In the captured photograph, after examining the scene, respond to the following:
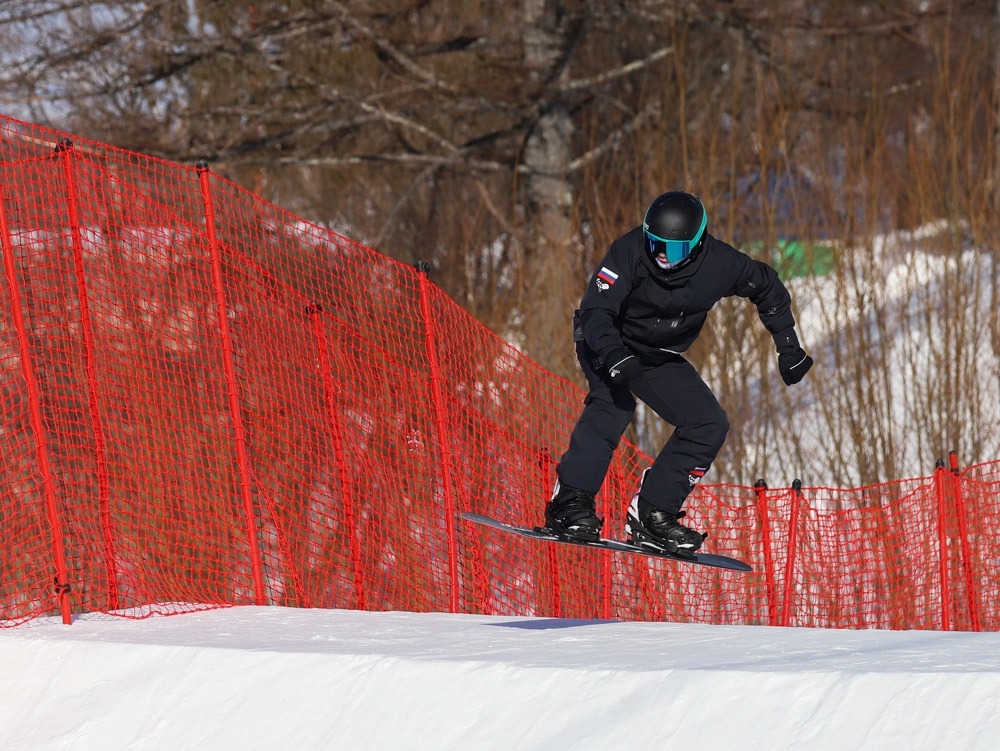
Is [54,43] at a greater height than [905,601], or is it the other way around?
[54,43]

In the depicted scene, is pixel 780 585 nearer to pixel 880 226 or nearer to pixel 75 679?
pixel 880 226

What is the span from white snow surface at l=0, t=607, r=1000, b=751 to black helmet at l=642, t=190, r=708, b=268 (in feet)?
5.49

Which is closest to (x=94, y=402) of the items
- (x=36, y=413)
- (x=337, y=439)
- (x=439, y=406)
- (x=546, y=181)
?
(x=36, y=413)

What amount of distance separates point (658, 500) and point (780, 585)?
842 centimetres

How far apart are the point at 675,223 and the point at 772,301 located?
770 mm

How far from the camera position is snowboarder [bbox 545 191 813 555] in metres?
6.02

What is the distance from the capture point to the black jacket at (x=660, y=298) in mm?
6023

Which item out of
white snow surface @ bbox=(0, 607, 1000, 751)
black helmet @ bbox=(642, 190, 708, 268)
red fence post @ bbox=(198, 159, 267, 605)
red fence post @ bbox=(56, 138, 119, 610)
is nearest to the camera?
white snow surface @ bbox=(0, 607, 1000, 751)

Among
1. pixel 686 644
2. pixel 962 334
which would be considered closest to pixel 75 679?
pixel 686 644

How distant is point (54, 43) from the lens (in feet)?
61.2

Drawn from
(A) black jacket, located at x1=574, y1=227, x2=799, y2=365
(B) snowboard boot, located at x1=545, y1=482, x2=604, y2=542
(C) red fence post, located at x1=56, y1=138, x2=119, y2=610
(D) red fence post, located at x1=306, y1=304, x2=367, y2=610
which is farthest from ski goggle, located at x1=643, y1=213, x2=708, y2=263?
(C) red fence post, located at x1=56, y1=138, x2=119, y2=610

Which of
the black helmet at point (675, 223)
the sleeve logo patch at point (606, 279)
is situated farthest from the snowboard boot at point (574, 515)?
the black helmet at point (675, 223)

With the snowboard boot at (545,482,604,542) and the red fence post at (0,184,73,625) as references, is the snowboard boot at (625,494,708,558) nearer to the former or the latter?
the snowboard boot at (545,482,604,542)

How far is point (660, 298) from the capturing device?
6129 millimetres
